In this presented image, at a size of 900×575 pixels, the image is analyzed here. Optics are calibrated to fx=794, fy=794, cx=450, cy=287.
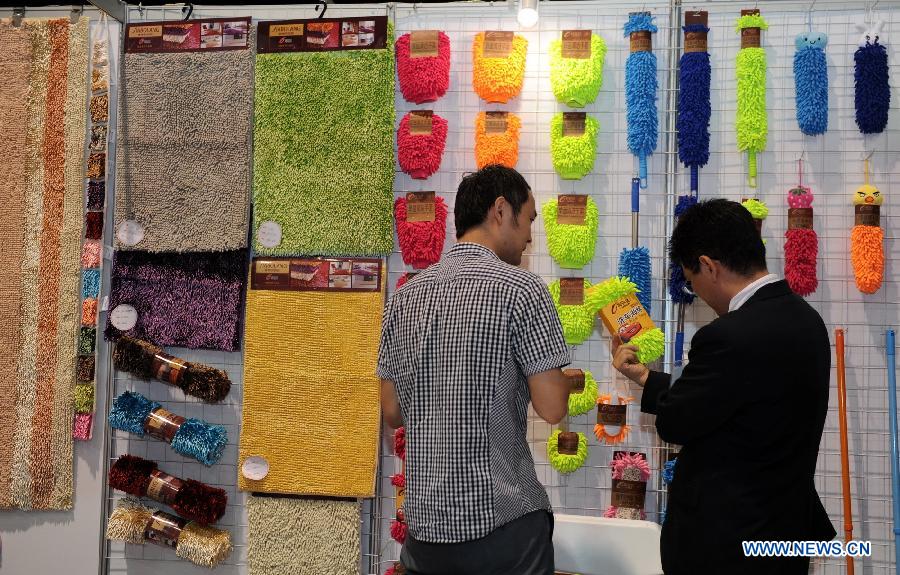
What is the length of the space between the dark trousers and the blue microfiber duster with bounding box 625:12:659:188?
1648 mm

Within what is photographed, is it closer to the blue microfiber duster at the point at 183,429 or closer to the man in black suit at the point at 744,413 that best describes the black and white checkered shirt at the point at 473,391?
the man in black suit at the point at 744,413

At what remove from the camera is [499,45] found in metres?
3.01

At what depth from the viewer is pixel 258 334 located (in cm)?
307

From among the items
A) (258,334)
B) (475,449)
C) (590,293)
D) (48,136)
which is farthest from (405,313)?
(48,136)

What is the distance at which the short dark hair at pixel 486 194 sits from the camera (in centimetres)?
180

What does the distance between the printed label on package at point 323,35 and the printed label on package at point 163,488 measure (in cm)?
172

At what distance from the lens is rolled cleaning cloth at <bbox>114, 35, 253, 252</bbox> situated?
3.12 m

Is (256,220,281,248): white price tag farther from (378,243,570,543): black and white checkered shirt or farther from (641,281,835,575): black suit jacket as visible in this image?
(641,281,835,575): black suit jacket

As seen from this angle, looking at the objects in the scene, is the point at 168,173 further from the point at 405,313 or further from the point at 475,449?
the point at 475,449

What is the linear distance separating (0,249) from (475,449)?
8.18 ft

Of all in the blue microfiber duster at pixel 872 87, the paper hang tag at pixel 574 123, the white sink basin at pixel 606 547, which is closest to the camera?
the white sink basin at pixel 606 547

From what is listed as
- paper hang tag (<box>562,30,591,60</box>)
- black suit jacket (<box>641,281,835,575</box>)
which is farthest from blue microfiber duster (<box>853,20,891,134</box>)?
black suit jacket (<box>641,281,835,575</box>)

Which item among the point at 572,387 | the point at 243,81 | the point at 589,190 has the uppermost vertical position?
the point at 243,81

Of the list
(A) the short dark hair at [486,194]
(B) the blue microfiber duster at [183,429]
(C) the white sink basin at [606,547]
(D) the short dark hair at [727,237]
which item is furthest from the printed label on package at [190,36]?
(C) the white sink basin at [606,547]
